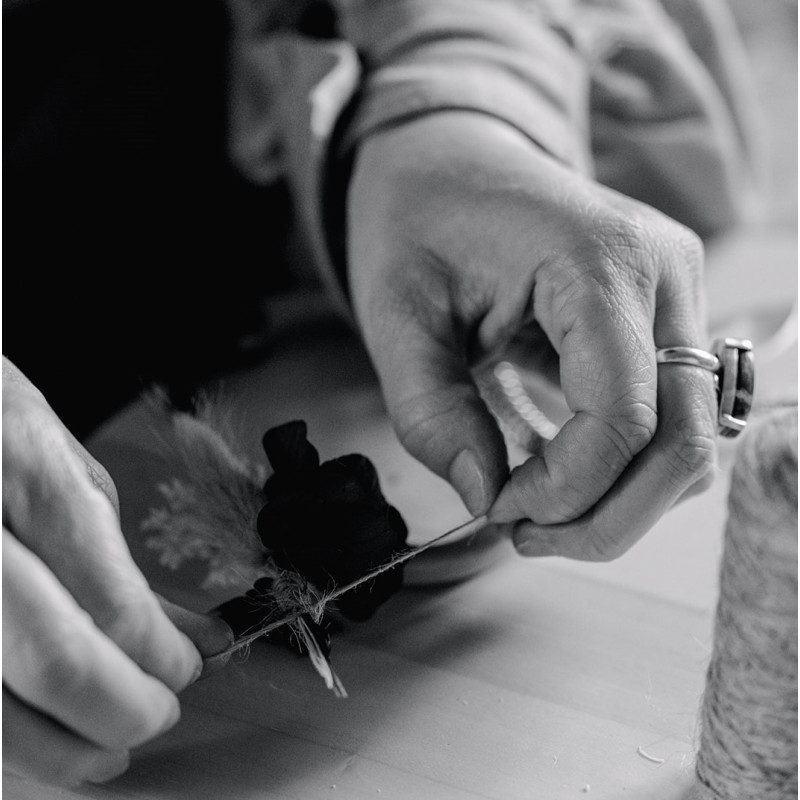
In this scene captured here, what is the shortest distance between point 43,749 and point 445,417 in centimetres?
26

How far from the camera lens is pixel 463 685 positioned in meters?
0.51

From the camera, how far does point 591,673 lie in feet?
1.71

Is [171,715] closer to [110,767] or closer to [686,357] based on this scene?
[110,767]

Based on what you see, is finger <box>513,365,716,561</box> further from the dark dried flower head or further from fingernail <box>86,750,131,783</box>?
fingernail <box>86,750,131,783</box>

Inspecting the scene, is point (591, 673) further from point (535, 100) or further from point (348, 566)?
point (535, 100)

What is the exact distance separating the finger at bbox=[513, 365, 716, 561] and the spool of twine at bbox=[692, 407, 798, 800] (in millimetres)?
88

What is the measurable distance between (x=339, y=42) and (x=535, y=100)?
18 cm

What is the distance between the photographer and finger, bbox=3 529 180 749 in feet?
1.17

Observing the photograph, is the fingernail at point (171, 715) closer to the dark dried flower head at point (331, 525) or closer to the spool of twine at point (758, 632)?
the dark dried flower head at point (331, 525)

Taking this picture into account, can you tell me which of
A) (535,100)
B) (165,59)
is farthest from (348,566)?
(165,59)

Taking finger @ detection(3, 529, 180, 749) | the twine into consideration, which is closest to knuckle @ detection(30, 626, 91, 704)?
finger @ detection(3, 529, 180, 749)

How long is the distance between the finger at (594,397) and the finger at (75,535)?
8.3 inches

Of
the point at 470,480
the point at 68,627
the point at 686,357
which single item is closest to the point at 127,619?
the point at 68,627

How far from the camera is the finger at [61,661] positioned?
0.36 m
